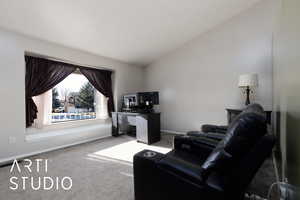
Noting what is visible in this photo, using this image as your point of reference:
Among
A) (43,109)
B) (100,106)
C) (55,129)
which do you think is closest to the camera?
(43,109)

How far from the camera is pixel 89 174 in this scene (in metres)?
2.07

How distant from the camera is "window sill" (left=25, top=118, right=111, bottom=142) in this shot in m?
2.94

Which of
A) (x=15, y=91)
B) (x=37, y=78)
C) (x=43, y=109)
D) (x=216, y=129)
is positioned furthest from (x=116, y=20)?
(x=216, y=129)

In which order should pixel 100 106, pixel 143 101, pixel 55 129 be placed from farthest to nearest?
1. pixel 100 106
2. pixel 143 101
3. pixel 55 129

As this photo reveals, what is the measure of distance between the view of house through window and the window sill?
4.8 inches

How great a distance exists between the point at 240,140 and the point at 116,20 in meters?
2.86

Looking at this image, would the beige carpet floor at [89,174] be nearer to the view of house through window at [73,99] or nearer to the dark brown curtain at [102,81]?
the view of house through window at [73,99]

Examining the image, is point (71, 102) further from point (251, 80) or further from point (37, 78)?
point (251, 80)

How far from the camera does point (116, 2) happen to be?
237 cm

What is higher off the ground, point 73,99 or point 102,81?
point 102,81

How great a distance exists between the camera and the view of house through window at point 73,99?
347 centimetres

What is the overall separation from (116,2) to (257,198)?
3294 millimetres

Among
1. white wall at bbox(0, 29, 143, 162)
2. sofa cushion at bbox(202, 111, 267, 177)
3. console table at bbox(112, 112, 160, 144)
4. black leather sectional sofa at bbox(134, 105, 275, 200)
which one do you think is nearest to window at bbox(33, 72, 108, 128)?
white wall at bbox(0, 29, 143, 162)

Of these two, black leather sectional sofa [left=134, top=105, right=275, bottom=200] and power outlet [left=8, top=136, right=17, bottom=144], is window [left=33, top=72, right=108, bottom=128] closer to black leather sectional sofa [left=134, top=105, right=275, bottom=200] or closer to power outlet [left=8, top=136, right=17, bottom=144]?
power outlet [left=8, top=136, right=17, bottom=144]
